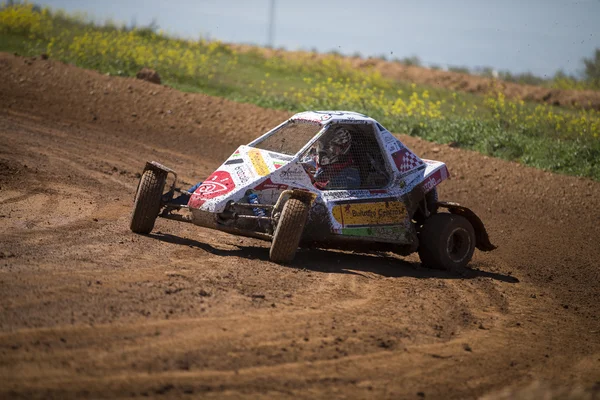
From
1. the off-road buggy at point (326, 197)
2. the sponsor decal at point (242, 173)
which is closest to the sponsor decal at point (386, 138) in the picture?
the off-road buggy at point (326, 197)

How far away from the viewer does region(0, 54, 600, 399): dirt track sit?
16.8 feet

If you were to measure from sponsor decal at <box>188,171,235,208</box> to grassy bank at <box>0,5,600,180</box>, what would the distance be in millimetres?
10200

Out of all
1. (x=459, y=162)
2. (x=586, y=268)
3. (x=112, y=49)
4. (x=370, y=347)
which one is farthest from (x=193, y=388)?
(x=112, y=49)

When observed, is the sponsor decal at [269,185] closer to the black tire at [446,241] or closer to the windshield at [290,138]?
the windshield at [290,138]

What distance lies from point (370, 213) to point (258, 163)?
138 cm

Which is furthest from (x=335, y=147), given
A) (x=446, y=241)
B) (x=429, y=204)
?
(x=446, y=241)

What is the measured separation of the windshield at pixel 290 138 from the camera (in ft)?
30.3

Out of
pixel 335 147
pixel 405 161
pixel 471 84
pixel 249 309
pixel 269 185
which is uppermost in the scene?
pixel 471 84

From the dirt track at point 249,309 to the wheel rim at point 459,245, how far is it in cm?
28

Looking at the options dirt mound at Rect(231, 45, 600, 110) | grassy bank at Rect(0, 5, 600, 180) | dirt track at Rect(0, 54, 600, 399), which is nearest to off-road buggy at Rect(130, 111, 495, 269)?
dirt track at Rect(0, 54, 600, 399)

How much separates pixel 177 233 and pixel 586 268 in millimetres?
5643

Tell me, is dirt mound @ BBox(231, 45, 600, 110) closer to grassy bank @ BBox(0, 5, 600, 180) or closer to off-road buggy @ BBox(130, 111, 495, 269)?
grassy bank @ BBox(0, 5, 600, 180)

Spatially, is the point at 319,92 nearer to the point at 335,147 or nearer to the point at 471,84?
the point at 335,147

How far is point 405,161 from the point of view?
976 centimetres
